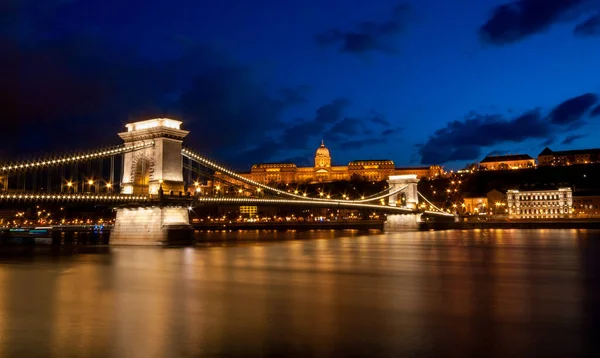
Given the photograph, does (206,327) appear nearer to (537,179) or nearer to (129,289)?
(129,289)

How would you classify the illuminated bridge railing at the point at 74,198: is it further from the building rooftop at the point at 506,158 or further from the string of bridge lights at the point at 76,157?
the building rooftop at the point at 506,158

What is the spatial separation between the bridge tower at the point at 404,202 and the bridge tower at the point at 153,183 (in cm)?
4434

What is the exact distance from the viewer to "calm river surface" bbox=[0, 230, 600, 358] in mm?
8258

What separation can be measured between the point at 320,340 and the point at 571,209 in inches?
3886

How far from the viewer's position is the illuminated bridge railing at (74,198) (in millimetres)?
27609

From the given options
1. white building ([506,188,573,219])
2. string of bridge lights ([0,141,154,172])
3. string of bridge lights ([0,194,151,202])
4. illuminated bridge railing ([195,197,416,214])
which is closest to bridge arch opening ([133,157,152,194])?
string of bridge lights ([0,141,154,172])

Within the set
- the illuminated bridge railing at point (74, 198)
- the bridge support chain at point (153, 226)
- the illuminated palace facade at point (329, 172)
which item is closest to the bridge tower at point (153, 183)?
the bridge support chain at point (153, 226)

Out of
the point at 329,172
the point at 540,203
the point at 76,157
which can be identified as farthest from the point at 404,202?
the point at 329,172

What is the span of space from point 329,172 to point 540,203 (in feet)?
283

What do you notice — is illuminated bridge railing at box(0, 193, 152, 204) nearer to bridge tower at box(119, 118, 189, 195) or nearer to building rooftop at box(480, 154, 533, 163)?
bridge tower at box(119, 118, 189, 195)

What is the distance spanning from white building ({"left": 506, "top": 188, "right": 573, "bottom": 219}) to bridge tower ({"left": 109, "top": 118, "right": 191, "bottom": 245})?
75270 millimetres

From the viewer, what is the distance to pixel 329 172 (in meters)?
178

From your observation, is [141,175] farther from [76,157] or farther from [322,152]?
[322,152]

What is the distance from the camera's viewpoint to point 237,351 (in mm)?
7996
